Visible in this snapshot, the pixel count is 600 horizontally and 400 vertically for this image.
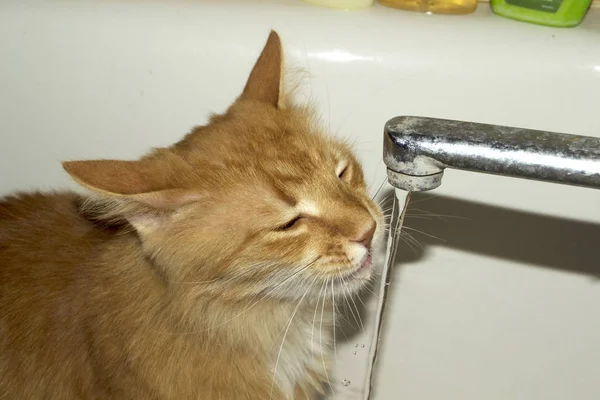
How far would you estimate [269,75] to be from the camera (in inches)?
43.1

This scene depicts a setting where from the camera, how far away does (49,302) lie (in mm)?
1053

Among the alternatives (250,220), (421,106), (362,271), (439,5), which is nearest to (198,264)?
(250,220)

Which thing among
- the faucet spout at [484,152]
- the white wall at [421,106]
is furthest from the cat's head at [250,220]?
the white wall at [421,106]

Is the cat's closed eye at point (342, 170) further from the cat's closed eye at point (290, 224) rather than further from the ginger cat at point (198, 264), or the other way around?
the cat's closed eye at point (290, 224)

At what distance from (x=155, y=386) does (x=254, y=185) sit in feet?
1.14

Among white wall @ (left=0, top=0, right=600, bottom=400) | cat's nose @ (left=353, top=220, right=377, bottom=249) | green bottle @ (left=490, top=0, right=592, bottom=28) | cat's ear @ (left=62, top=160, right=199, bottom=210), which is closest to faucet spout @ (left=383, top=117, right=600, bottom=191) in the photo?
cat's nose @ (left=353, top=220, right=377, bottom=249)

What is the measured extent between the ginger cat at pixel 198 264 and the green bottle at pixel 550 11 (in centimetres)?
49

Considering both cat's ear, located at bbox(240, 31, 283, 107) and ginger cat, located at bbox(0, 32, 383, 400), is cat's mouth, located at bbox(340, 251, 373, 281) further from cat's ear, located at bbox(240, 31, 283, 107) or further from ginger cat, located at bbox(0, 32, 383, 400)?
cat's ear, located at bbox(240, 31, 283, 107)

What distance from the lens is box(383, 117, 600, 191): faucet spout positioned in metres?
0.70

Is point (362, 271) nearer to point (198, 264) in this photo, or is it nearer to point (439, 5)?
point (198, 264)

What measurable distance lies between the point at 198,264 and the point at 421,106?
0.56 meters

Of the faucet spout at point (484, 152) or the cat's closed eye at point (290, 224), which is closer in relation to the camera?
the faucet spout at point (484, 152)

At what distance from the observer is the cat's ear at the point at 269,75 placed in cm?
108

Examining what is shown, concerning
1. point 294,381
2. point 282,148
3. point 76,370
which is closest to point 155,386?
point 76,370
